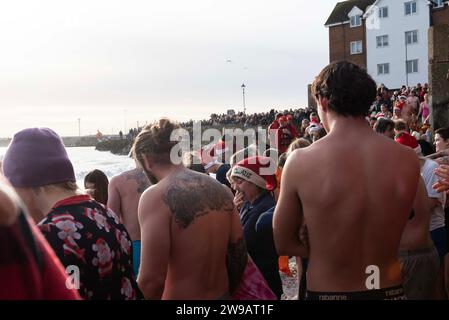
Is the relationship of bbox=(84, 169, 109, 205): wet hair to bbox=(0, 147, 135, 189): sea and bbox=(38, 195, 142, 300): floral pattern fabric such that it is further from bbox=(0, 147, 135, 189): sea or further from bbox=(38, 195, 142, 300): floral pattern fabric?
bbox=(0, 147, 135, 189): sea

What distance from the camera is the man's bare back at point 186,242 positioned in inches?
113

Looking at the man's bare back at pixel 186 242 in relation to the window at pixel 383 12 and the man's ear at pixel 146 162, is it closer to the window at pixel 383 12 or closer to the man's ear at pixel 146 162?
the man's ear at pixel 146 162

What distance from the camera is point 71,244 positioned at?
223cm

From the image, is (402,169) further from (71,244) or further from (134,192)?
(134,192)

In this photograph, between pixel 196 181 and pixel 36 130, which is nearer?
pixel 36 130

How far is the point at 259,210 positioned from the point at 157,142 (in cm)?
127

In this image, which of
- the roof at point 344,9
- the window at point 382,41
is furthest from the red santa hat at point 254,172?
the roof at point 344,9

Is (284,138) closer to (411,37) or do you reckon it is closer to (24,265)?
(24,265)

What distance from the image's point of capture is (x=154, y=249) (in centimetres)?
285

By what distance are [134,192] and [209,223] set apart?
2.07 meters

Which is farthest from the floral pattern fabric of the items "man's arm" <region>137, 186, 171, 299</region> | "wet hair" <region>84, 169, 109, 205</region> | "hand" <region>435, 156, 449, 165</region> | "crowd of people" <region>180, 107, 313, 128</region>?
"crowd of people" <region>180, 107, 313, 128</region>

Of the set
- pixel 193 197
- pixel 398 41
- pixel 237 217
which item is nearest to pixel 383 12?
pixel 398 41

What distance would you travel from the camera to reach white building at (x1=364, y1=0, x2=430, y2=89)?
46281mm
